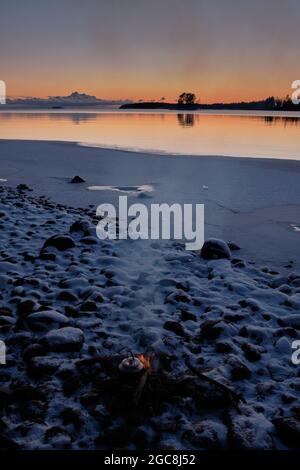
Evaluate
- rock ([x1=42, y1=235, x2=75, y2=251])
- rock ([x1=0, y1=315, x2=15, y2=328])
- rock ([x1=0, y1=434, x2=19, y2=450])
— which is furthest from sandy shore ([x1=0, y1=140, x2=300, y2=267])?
rock ([x1=0, y1=434, x2=19, y2=450])

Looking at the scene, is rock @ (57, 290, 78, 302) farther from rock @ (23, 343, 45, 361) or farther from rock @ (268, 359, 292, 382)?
rock @ (268, 359, 292, 382)

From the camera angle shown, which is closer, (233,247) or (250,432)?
(250,432)

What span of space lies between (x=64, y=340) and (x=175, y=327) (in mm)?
1026

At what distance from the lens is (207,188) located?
33.4 ft

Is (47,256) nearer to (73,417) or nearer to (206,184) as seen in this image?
(73,417)

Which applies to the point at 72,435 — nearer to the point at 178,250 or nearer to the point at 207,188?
the point at 178,250

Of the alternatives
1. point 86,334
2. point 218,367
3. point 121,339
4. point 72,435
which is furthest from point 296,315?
point 72,435

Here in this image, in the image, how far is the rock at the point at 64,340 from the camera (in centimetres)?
331

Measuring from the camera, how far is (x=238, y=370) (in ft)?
10.2

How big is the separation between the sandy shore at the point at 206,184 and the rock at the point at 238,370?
8.67 feet

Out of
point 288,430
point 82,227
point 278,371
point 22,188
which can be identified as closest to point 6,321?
point 278,371

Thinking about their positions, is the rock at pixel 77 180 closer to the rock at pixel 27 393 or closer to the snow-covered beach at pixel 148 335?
the snow-covered beach at pixel 148 335
